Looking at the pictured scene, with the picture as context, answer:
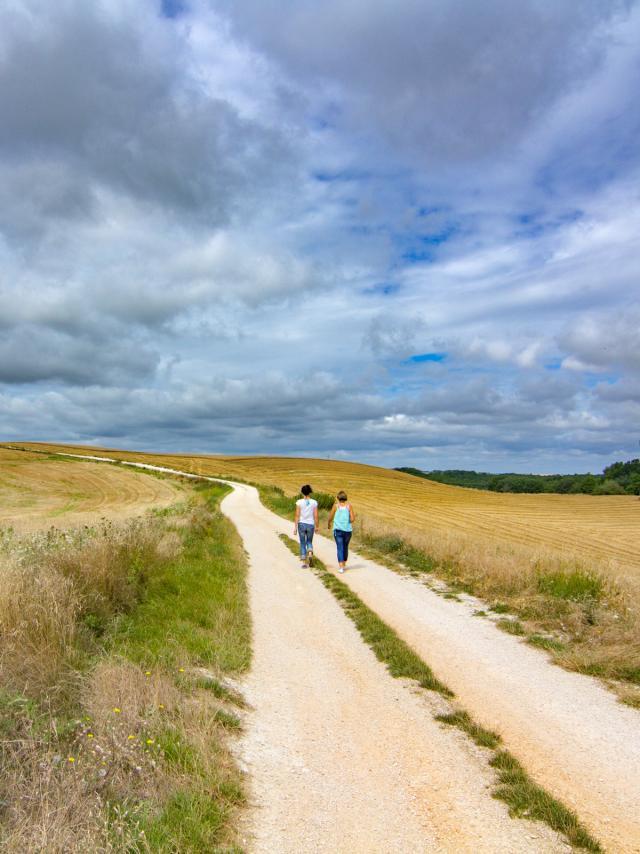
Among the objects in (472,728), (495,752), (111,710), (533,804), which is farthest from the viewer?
(472,728)

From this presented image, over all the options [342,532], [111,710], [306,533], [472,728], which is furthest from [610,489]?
[111,710]

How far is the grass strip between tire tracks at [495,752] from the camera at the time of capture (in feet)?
13.6

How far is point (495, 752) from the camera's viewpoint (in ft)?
17.4

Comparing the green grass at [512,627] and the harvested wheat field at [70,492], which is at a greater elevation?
the green grass at [512,627]

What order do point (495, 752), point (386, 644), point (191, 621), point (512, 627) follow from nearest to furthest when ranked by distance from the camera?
point (495, 752) → point (386, 644) → point (191, 621) → point (512, 627)

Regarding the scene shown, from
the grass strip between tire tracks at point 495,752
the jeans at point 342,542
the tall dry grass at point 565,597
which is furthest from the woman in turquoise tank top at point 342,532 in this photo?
the grass strip between tire tracks at point 495,752

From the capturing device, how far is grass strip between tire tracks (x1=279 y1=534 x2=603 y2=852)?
413 cm

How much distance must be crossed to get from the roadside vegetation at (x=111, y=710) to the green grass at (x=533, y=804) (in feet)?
6.96

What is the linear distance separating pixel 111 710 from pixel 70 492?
2084 inches

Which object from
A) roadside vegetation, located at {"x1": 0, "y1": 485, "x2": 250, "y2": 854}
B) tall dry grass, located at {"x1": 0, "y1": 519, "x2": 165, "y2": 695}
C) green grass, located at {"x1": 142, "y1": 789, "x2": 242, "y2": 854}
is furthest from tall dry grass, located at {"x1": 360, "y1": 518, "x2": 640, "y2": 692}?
tall dry grass, located at {"x1": 0, "y1": 519, "x2": 165, "y2": 695}

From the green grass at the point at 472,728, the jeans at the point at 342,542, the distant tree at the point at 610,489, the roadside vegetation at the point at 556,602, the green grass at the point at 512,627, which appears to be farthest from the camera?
the distant tree at the point at 610,489

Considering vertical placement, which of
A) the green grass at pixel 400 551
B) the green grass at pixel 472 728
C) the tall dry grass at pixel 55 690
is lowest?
the green grass at pixel 400 551

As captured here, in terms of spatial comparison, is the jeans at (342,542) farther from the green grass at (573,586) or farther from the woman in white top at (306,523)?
the green grass at (573,586)

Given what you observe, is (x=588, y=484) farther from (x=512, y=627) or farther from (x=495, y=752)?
(x=495, y=752)
